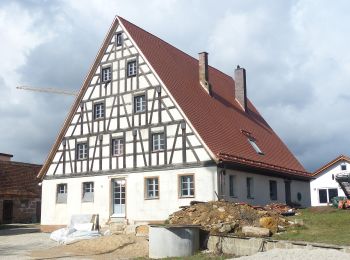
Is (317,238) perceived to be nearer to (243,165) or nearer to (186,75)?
(243,165)

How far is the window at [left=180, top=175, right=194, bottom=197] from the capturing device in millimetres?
24750

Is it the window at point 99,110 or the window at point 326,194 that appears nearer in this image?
the window at point 99,110

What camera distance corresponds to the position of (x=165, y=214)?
82.5ft

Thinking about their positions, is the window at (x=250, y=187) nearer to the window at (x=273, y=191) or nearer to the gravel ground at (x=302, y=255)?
the window at (x=273, y=191)

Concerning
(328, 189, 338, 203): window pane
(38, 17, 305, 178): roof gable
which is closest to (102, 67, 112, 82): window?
(38, 17, 305, 178): roof gable

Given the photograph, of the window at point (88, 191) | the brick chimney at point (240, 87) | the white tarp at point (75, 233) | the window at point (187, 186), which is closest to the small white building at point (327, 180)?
the brick chimney at point (240, 87)

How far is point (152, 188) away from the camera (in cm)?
2628

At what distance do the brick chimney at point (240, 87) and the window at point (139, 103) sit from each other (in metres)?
10.3

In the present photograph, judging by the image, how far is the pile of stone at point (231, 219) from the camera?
16.9 m

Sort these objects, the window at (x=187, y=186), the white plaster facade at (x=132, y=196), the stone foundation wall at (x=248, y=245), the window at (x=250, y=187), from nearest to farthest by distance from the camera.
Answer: the stone foundation wall at (x=248, y=245) → the white plaster facade at (x=132, y=196) → the window at (x=187, y=186) → the window at (x=250, y=187)

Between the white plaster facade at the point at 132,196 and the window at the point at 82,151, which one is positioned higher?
the window at the point at 82,151

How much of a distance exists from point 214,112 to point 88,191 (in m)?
9.46

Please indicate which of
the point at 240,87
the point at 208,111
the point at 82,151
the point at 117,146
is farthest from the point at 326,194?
the point at 82,151

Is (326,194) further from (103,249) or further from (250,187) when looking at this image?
(103,249)
